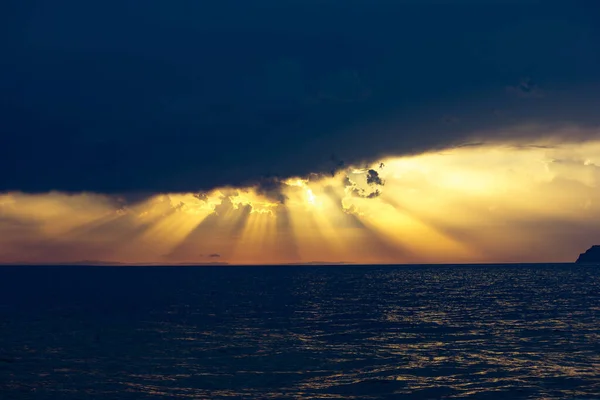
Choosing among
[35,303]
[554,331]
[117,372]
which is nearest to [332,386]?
[117,372]

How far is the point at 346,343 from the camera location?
51.2 meters

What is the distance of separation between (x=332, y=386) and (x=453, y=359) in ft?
41.1

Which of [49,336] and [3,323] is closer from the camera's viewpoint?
[49,336]

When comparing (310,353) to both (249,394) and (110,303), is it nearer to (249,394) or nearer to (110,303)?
(249,394)

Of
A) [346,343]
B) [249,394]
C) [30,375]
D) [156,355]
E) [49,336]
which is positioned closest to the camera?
[249,394]

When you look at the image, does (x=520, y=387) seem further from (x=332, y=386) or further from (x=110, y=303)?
(x=110, y=303)

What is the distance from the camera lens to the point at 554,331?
57.3 metres

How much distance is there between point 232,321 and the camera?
69.3 meters

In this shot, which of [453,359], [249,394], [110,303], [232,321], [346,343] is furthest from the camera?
[110,303]

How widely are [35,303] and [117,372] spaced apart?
239ft

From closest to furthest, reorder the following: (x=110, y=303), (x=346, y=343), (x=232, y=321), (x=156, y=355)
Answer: (x=156, y=355), (x=346, y=343), (x=232, y=321), (x=110, y=303)

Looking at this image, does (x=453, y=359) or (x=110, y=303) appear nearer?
(x=453, y=359)

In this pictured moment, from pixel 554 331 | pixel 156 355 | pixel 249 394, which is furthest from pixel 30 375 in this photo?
pixel 554 331

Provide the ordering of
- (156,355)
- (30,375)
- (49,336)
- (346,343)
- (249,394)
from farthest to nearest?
(49,336)
(346,343)
(156,355)
(30,375)
(249,394)
